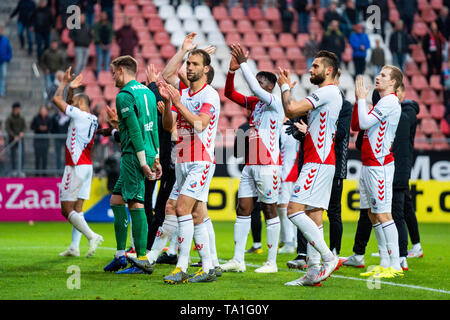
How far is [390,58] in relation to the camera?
73.4 feet

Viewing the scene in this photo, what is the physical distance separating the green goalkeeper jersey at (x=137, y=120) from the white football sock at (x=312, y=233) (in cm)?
181

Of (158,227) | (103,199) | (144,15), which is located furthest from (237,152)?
(144,15)

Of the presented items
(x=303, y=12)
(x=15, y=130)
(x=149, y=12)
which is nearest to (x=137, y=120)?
(x=15, y=130)

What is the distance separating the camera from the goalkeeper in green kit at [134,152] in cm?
736

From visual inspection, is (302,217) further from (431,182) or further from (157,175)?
(431,182)

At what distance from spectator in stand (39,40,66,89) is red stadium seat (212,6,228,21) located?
19.2ft

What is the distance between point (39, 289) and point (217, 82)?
15.0 m

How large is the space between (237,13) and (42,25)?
21.5 feet

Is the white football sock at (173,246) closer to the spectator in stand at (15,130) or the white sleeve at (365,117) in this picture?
the white sleeve at (365,117)

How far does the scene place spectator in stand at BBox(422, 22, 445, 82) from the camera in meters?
21.0

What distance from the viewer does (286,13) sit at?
70.8ft

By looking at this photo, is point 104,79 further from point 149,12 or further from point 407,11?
point 407,11

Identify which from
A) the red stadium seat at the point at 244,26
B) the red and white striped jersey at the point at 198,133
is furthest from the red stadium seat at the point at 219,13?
the red and white striped jersey at the point at 198,133

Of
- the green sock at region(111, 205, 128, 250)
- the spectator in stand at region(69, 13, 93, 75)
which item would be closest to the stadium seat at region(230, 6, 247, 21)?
the spectator in stand at region(69, 13, 93, 75)
